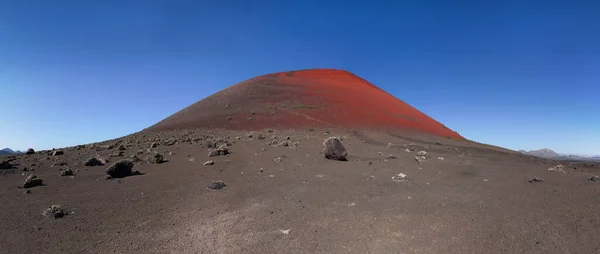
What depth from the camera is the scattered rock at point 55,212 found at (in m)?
4.96

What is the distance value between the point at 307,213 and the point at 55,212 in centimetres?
442

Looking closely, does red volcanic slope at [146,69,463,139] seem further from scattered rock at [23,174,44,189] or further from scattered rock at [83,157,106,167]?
scattered rock at [23,174,44,189]

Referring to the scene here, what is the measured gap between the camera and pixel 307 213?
16.8 feet

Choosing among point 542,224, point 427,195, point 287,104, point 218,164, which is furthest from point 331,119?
point 542,224

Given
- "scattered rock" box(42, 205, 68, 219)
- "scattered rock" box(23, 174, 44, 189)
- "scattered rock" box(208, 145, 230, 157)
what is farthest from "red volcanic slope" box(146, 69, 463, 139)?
"scattered rock" box(42, 205, 68, 219)

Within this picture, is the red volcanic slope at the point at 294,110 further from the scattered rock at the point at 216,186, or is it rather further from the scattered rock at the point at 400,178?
the scattered rock at the point at 216,186

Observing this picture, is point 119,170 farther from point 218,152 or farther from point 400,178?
point 400,178

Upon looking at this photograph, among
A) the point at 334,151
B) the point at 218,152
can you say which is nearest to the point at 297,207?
the point at 334,151

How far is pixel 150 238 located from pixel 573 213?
6.84 m

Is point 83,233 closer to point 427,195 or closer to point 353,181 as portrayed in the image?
point 353,181

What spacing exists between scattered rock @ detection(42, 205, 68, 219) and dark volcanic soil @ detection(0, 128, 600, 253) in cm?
10

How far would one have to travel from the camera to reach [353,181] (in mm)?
7363

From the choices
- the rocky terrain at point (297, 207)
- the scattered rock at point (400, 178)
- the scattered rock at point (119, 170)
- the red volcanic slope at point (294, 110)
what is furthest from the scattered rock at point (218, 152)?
the red volcanic slope at point (294, 110)

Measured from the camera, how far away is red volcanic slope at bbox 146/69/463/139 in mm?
26784
